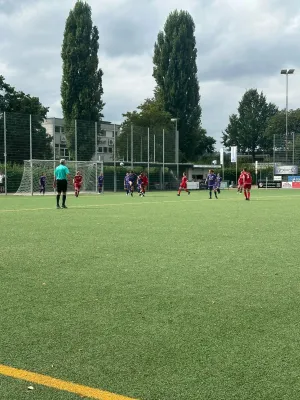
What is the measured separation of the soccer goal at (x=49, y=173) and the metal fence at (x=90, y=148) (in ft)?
0.52

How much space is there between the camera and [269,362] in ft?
12.2

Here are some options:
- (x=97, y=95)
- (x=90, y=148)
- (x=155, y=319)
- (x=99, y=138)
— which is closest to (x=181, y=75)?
(x=97, y=95)

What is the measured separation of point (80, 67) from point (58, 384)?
58.4 meters

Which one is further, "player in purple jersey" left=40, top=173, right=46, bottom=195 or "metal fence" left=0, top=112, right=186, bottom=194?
"metal fence" left=0, top=112, right=186, bottom=194

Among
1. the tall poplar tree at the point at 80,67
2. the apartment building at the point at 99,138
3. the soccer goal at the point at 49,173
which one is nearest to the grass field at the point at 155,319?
the soccer goal at the point at 49,173

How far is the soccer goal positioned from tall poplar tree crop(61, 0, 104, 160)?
1385 centimetres

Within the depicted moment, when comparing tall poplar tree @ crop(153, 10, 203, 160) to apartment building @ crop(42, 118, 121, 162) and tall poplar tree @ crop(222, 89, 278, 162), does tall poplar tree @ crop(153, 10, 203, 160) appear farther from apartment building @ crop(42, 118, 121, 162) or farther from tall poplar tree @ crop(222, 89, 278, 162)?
tall poplar tree @ crop(222, 89, 278, 162)

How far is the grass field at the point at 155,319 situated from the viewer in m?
3.44

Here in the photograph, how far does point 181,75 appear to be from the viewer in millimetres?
69812

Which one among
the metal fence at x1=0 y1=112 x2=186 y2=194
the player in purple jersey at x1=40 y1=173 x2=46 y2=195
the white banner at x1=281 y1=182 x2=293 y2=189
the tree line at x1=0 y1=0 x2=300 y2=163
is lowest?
the white banner at x1=281 y1=182 x2=293 y2=189

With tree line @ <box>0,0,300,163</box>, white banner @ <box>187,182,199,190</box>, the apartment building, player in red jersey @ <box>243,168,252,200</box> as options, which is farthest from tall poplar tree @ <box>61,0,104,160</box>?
player in red jersey @ <box>243,168,252,200</box>

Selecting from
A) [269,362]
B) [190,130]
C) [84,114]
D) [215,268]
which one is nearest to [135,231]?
[215,268]

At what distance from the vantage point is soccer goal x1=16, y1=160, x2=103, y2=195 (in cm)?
4144

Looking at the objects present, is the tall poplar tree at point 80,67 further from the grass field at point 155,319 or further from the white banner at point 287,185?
the grass field at point 155,319
